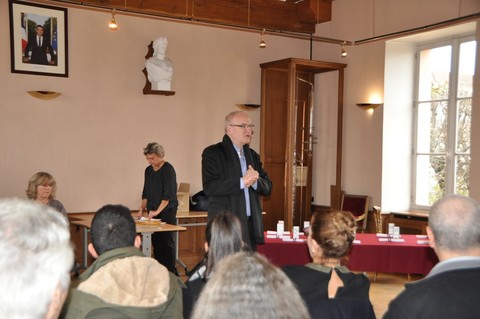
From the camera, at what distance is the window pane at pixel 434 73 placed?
911 cm

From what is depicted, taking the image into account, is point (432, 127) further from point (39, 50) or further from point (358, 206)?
point (39, 50)

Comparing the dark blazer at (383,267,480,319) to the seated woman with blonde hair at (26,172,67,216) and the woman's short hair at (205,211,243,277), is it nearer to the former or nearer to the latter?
the woman's short hair at (205,211,243,277)

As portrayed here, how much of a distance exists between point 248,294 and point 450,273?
3.80 feet

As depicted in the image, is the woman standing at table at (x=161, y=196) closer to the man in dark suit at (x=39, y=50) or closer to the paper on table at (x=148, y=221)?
the paper on table at (x=148, y=221)

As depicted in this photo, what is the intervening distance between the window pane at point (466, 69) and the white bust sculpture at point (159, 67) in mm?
4366

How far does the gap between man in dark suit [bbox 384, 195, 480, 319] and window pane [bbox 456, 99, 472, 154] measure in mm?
6914

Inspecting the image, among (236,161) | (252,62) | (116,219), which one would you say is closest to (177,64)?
(252,62)

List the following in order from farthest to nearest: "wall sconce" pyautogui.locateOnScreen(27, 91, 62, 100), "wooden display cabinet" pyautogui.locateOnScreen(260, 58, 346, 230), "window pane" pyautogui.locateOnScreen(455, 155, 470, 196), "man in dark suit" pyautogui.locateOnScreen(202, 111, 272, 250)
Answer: "wooden display cabinet" pyautogui.locateOnScreen(260, 58, 346, 230) → "window pane" pyautogui.locateOnScreen(455, 155, 470, 196) → "wall sconce" pyautogui.locateOnScreen(27, 91, 62, 100) → "man in dark suit" pyautogui.locateOnScreen(202, 111, 272, 250)

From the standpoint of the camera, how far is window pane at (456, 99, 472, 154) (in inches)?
345

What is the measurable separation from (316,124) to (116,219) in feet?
27.2

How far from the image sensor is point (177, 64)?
9.45 meters

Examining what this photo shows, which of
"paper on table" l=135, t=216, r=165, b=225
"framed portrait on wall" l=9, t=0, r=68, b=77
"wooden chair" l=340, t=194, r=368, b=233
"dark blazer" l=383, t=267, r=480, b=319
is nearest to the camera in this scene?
"dark blazer" l=383, t=267, r=480, b=319

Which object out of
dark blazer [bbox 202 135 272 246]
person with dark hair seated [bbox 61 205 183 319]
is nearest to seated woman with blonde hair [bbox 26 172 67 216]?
dark blazer [bbox 202 135 272 246]

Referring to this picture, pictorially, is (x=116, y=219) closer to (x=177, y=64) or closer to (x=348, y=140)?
(x=177, y=64)
